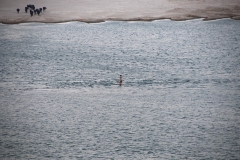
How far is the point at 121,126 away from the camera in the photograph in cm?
2936

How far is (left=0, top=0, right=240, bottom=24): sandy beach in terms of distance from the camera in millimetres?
86750

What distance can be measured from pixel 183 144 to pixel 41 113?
13.1 m

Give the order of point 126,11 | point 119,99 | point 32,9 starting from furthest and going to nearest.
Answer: point 32,9 < point 126,11 < point 119,99

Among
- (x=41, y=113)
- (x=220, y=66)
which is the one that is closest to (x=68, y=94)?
(x=41, y=113)

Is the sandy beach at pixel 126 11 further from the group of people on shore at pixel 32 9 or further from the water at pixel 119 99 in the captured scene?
the water at pixel 119 99

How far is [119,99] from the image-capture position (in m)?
36.3

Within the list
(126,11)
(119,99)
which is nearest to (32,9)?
(126,11)

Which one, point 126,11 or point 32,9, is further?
point 32,9

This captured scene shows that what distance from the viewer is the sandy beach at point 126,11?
86.8m

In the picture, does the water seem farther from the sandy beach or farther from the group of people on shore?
the group of people on shore

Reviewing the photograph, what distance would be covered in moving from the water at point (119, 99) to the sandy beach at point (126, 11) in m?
16.2

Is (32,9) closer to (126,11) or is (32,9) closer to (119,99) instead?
(126,11)

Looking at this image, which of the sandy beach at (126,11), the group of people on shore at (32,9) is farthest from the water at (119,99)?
the group of people on shore at (32,9)

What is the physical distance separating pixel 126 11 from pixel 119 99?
185ft
